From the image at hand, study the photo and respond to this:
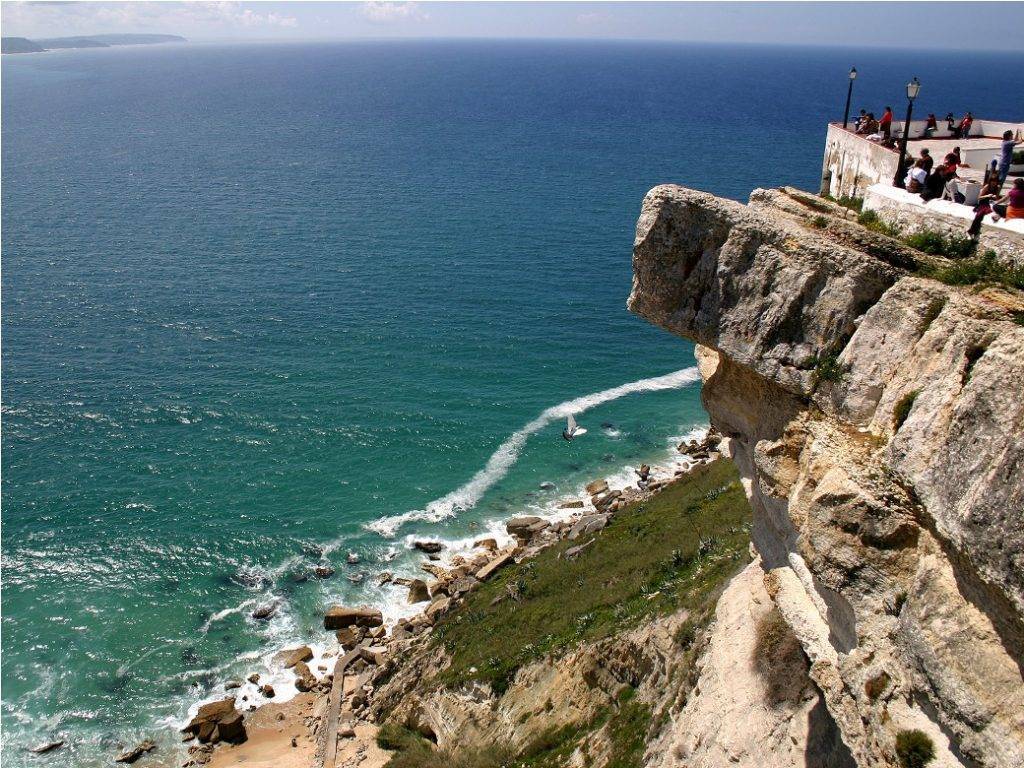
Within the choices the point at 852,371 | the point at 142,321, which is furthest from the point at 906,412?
the point at 142,321

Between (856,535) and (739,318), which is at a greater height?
(739,318)

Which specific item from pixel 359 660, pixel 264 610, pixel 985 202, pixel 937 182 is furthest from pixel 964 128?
pixel 264 610

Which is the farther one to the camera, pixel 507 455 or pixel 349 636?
pixel 507 455

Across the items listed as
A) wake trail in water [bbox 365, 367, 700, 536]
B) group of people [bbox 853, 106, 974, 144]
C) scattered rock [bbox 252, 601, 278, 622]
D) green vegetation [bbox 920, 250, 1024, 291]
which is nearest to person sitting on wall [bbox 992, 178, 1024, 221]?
green vegetation [bbox 920, 250, 1024, 291]

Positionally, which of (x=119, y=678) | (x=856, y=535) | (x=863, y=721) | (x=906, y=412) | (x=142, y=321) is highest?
(x=906, y=412)

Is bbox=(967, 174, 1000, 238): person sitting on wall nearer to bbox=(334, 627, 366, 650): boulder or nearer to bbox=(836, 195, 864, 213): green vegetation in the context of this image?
bbox=(836, 195, 864, 213): green vegetation

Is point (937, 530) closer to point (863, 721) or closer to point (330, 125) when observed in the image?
point (863, 721)

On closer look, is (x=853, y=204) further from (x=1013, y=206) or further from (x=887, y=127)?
(x=887, y=127)
